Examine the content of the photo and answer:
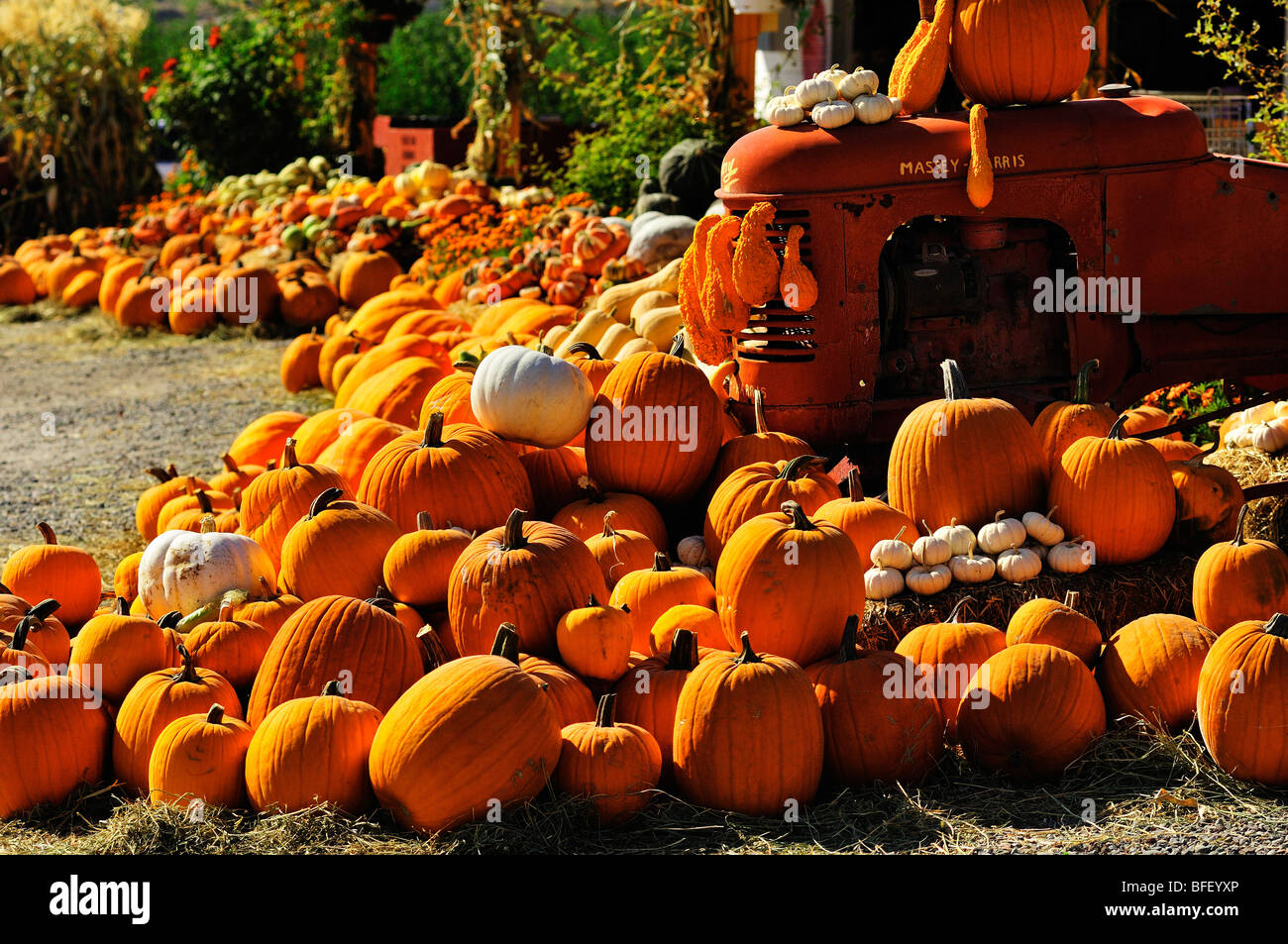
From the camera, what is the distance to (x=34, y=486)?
7.27 meters

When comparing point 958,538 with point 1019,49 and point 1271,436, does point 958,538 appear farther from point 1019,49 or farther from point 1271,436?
point 1019,49

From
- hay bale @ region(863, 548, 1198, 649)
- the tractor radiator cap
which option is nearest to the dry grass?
hay bale @ region(863, 548, 1198, 649)

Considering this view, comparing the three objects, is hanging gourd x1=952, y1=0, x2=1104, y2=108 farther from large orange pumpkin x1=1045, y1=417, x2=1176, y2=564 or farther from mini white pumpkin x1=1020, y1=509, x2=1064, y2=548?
mini white pumpkin x1=1020, y1=509, x2=1064, y2=548

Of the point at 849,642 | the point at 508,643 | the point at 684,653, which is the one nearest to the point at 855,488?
the point at 849,642

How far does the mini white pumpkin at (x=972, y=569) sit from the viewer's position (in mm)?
4086

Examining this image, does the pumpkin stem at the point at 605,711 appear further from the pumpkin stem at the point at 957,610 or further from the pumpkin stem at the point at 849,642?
the pumpkin stem at the point at 957,610

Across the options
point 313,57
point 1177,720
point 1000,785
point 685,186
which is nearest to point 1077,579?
point 1177,720

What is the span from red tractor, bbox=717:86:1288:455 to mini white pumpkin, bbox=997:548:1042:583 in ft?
3.89

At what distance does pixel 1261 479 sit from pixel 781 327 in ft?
5.79

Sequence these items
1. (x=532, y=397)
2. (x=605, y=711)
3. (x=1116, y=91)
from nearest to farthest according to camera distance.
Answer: (x=605, y=711)
(x=532, y=397)
(x=1116, y=91)

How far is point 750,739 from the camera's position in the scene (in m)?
3.38

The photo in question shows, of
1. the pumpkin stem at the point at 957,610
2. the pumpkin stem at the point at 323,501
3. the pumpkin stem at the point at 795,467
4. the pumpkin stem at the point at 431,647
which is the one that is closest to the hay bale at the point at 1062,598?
the pumpkin stem at the point at 957,610

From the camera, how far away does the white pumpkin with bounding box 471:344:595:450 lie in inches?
192

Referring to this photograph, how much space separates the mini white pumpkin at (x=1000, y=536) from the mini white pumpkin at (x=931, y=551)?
11 centimetres
